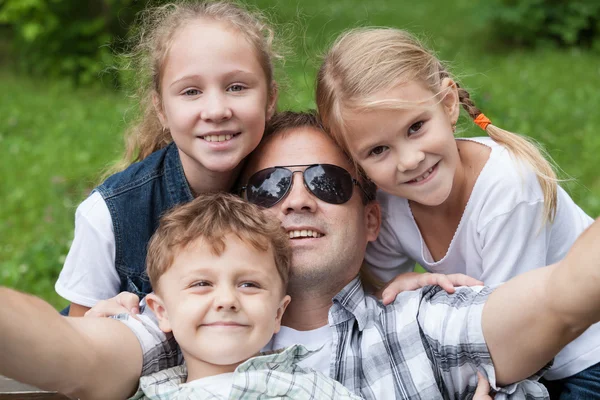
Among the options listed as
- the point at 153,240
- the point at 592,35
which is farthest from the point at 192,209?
the point at 592,35

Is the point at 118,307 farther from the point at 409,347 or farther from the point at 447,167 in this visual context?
the point at 447,167

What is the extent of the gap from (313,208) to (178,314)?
68 cm

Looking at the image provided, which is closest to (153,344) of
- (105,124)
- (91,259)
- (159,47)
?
(91,259)

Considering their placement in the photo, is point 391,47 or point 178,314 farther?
point 391,47

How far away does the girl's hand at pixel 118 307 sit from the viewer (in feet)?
9.32

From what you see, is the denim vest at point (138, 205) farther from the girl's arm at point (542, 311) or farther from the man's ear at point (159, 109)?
the girl's arm at point (542, 311)

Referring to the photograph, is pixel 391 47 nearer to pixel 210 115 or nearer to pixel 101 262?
pixel 210 115

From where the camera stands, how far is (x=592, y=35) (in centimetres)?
1260

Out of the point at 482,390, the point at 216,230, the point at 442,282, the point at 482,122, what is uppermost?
the point at 482,122

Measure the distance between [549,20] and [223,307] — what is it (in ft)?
38.2

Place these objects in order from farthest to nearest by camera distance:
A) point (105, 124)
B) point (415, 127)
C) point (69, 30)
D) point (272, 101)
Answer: point (69, 30) < point (105, 124) < point (272, 101) < point (415, 127)

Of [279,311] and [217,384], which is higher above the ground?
[279,311]

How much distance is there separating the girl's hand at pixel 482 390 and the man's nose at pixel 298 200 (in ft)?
2.75

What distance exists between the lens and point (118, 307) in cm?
289
